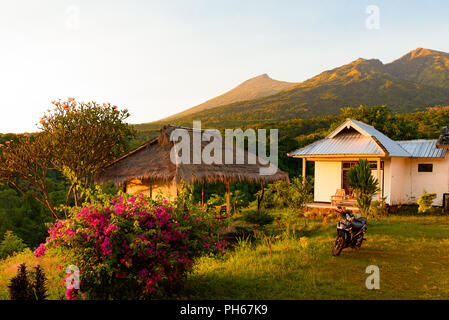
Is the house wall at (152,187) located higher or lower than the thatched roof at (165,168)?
lower

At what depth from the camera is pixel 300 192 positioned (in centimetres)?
1616

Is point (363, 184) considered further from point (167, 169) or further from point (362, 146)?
point (167, 169)

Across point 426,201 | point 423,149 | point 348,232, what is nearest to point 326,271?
point 348,232

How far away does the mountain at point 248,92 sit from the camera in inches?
3954

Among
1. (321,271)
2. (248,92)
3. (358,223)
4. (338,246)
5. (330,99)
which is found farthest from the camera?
(248,92)

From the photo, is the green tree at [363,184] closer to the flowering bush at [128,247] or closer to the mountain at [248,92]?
the flowering bush at [128,247]

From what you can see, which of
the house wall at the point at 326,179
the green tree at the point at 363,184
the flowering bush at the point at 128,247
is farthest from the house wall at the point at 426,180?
the flowering bush at the point at 128,247

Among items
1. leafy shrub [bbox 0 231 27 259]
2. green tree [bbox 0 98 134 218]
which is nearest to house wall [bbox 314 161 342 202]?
green tree [bbox 0 98 134 218]

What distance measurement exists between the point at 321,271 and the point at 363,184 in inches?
250

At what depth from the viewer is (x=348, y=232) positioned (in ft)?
27.6

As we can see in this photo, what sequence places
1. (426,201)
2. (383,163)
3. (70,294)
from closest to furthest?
(70,294), (426,201), (383,163)

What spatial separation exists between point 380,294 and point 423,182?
43.3ft

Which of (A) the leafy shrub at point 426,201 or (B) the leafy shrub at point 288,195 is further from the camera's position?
(B) the leafy shrub at point 288,195

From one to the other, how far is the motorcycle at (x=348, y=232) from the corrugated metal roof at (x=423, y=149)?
31.8ft
